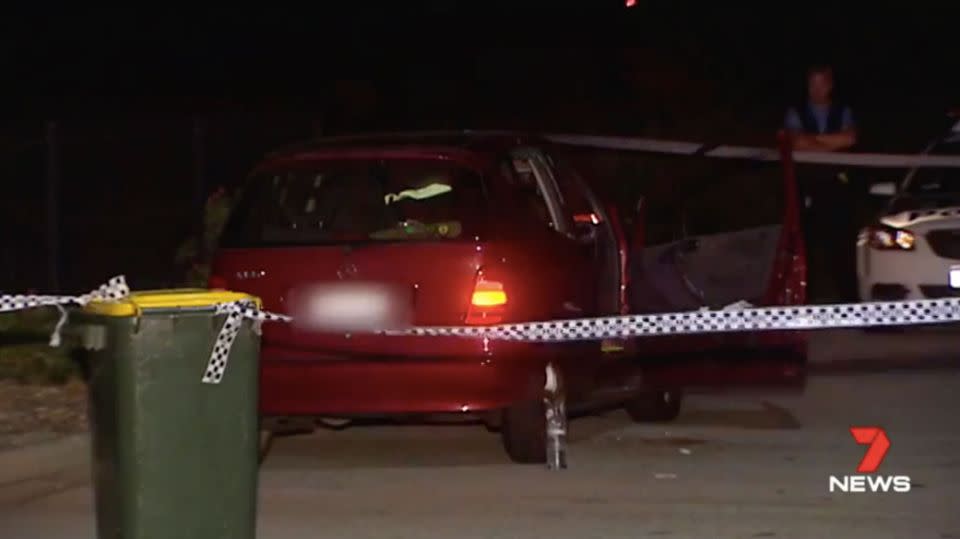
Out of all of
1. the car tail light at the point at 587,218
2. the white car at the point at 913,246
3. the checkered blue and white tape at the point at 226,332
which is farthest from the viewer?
the white car at the point at 913,246

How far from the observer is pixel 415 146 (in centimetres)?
946

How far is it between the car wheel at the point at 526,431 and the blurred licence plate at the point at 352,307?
76 centimetres

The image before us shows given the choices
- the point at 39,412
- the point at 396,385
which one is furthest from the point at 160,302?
the point at 39,412

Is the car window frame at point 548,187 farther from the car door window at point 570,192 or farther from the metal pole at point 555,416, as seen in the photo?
the metal pole at point 555,416

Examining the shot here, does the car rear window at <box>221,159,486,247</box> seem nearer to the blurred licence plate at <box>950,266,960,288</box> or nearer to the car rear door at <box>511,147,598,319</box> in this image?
the car rear door at <box>511,147,598,319</box>

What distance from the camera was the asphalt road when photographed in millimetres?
8102

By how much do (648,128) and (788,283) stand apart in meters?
12.5

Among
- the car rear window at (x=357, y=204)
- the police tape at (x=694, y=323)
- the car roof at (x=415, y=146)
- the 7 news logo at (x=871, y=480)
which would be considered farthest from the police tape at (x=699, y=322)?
the car roof at (x=415, y=146)

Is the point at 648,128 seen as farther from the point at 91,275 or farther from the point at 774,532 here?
the point at 774,532

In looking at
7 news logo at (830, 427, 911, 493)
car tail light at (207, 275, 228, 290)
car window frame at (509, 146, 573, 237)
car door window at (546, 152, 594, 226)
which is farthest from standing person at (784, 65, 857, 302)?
car tail light at (207, 275, 228, 290)

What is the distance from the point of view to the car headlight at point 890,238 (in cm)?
1400

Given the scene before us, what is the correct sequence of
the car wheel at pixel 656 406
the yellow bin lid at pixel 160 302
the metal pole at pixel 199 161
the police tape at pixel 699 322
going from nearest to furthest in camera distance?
the yellow bin lid at pixel 160 302 < the police tape at pixel 699 322 < the car wheel at pixel 656 406 < the metal pole at pixel 199 161

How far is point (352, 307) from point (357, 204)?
0.60m

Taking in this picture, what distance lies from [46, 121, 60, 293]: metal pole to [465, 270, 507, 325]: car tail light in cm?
924
